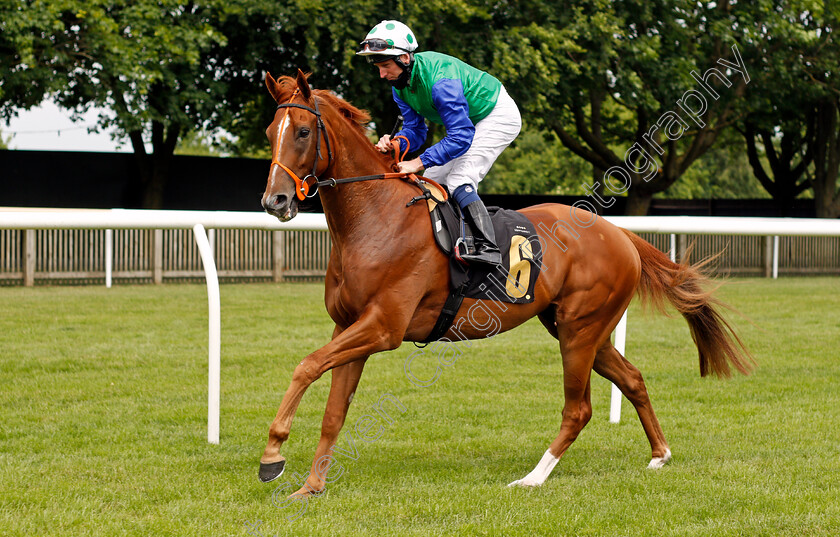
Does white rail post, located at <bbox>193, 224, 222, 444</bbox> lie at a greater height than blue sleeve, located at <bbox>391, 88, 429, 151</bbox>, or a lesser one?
lesser

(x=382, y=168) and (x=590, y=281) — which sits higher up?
(x=382, y=168)

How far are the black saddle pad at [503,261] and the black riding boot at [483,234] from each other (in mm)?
80

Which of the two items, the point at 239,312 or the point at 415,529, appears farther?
the point at 239,312

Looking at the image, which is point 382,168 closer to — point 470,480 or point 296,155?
point 296,155

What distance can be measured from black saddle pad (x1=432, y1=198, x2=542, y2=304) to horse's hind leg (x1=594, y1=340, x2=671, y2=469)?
2.31 ft

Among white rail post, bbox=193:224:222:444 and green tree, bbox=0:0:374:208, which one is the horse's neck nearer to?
white rail post, bbox=193:224:222:444

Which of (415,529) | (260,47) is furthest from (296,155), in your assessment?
(260,47)

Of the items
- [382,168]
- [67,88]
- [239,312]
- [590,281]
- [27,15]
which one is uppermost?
[27,15]

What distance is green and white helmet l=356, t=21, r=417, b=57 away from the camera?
424 cm

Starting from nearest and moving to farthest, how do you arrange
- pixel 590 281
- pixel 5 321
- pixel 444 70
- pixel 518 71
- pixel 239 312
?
1. pixel 444 70
2. pixel 590 281
3. pixel 5 321
4. pixel 239 312
5. pixel 518 71

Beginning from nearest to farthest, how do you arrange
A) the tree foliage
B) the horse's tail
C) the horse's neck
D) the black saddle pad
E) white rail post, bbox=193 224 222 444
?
the horse's neck
the black saddle pad
white rail post, bbox=193 224 222 444
the horse's tail
the tree foliage

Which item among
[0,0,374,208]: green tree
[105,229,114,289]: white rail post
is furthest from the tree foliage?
[105,229,114,289]: white rail post

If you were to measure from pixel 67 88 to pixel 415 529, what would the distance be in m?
15.1

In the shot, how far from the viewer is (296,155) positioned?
3.93 m
